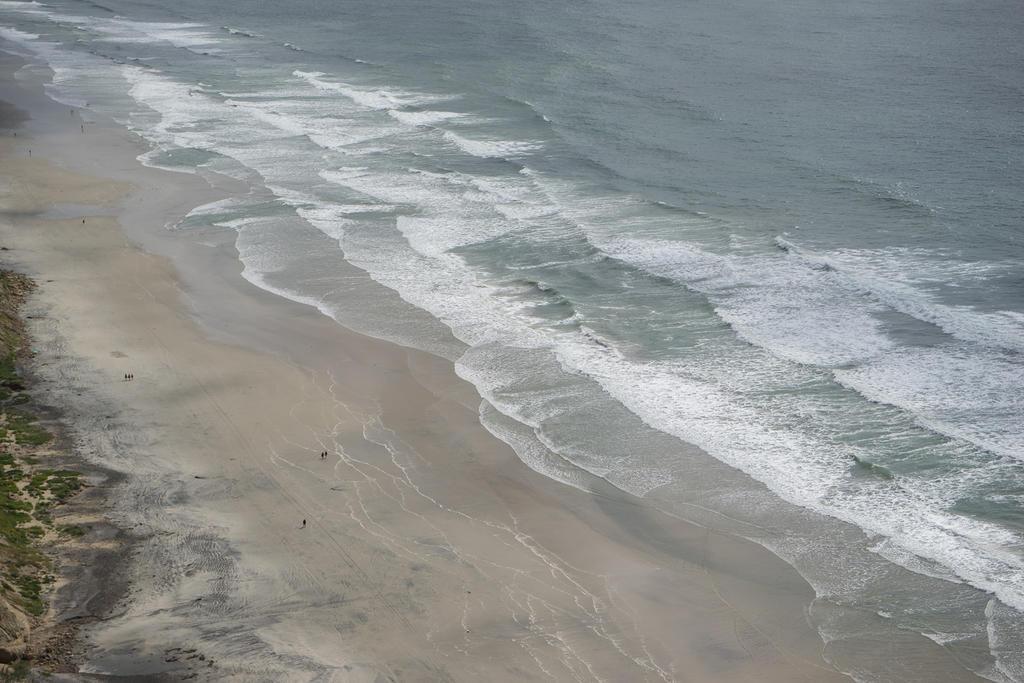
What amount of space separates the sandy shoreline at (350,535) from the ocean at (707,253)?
1.00 metres

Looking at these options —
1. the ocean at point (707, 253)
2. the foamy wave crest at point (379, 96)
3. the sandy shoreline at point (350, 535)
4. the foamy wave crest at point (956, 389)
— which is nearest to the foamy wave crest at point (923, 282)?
the ocean at point (707, 253)

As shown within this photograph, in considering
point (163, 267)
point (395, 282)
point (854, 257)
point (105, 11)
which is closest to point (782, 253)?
point (854, 257)

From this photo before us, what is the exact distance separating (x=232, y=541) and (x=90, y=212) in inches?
818

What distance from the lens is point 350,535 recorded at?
51.9 ft

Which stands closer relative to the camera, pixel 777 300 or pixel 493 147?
pixel 777 300

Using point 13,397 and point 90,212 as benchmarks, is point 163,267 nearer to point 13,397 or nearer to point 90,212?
point 90,212

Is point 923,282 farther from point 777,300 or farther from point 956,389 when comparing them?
point 956,389

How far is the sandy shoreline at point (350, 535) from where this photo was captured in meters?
13.2

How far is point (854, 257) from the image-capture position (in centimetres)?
2938

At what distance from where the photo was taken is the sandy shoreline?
43.4 ft

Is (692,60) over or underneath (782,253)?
over

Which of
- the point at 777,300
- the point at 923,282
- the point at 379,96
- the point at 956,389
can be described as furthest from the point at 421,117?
the point at 956,389

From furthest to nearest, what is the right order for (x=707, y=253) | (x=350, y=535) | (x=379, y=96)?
(x=379, y=96) < (x=707, y=253) < (x=350, y=535)

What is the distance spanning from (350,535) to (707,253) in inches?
679
